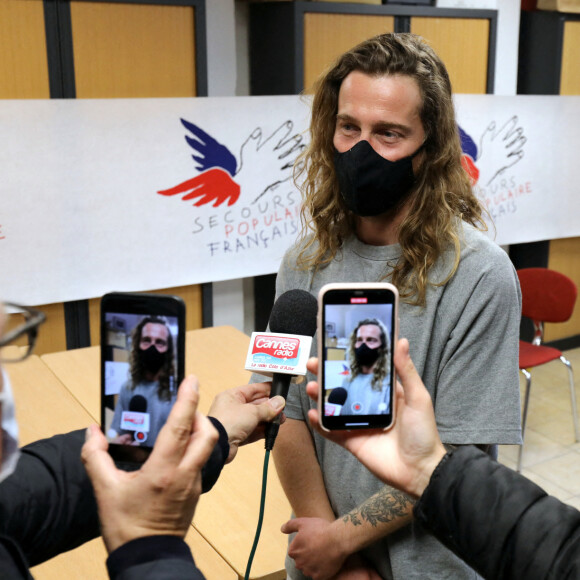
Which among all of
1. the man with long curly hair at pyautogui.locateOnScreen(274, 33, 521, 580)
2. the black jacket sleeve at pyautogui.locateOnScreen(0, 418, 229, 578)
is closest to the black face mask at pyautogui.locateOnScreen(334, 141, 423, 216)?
the man with long curly hair at pyautogui.locateOnScreen(274, 33, 521, 580)

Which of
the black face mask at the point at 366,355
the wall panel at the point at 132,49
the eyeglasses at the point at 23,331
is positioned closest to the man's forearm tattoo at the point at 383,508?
the black face mask at the point at 366,355

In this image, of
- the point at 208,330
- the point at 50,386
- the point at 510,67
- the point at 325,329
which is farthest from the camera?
the point at 510,67

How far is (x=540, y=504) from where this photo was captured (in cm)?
86

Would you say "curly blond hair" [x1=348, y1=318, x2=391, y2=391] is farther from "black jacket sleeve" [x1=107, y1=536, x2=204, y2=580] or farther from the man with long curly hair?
"black jacket sleeve" [x1=107, y1=536, x2=204, y2=580]

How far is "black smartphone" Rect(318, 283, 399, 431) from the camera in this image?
3.16 feet

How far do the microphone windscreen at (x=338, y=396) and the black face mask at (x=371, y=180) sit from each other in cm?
44

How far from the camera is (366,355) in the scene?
978 mm

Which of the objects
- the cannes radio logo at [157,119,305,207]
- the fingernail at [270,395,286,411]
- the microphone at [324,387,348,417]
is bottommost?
the fingernail at [270,395,286,411]

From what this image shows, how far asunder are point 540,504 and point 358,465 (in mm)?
414

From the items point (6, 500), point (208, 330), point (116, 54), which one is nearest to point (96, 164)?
point (116, 54)

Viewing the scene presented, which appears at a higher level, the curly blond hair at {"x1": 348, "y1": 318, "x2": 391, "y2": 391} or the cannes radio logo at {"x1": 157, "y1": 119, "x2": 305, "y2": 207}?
the cannes radio logo at {"x1": 157, "y1": 119, "x2": 305, "y2": 207}

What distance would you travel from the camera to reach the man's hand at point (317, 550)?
119 centimetres

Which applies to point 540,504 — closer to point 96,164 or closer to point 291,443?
point 291,443

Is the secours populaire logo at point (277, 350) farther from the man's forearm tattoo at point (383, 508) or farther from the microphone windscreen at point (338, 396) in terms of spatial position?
the man's forearm tattoo at point (383, 508)
